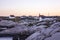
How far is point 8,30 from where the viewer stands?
25.1ft

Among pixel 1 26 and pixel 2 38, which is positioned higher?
pixel 1 26

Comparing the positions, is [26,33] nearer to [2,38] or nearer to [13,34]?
[13,34]

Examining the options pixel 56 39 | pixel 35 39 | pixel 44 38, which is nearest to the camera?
pixel 56 39

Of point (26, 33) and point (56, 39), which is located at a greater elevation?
point (56, 39)

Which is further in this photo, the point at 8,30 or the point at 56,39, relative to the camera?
the point at 8,30

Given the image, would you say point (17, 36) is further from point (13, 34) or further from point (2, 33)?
point (2, 33)

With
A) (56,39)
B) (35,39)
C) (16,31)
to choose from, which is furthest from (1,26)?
(56,39)

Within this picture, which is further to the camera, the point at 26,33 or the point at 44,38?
the point at 26,33

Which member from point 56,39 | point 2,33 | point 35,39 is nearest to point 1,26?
point 2,33

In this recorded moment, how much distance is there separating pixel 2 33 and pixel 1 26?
62cm

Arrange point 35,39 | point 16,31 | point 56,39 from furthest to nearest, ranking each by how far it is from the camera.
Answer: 1. point 16,31
2. point 35,39
3. point 56,39

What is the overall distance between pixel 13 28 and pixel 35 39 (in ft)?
9.44

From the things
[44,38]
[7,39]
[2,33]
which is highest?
[44,38]

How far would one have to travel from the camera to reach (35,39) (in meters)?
5.21
